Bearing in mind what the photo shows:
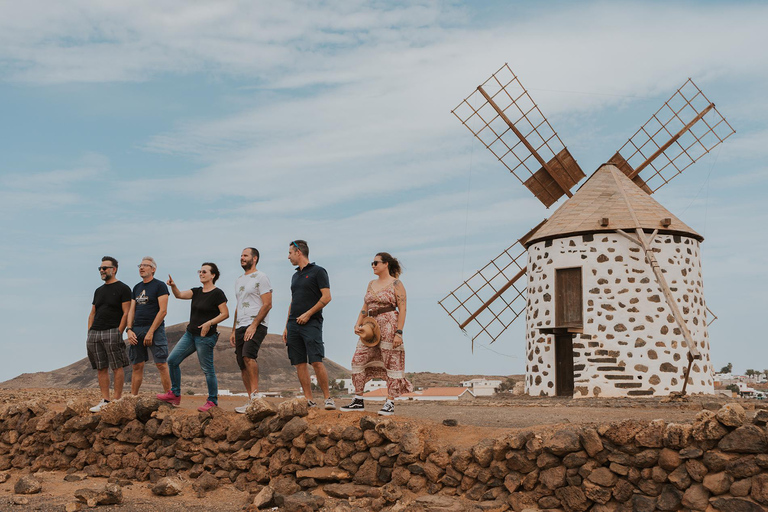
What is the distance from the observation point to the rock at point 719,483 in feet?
19.6

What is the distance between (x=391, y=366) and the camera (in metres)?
8.21

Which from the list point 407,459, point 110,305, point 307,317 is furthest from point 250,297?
point 407,459

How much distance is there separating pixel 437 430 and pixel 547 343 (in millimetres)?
7988

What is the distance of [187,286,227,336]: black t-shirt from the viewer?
920cm

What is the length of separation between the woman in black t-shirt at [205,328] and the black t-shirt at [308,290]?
108 centimetres

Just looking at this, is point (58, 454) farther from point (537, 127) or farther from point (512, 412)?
point (537, 127)

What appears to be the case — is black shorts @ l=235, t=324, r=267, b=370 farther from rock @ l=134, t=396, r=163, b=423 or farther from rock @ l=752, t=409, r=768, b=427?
rock @ l=752, t=409, r=768, b=427

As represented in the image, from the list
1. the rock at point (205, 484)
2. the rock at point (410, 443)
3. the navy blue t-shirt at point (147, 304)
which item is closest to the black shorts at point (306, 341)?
the rock at point (410, 443)

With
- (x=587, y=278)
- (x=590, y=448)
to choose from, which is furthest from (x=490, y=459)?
(x=587, y=278)

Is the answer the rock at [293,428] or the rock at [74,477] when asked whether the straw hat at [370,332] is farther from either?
the rock at [74,477]

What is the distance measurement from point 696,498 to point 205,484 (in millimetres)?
5329

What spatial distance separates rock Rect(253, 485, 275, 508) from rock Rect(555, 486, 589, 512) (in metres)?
3.04

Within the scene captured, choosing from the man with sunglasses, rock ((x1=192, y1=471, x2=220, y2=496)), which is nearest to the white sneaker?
the man with sunglasses

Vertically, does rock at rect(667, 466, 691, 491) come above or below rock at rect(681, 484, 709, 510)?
above
